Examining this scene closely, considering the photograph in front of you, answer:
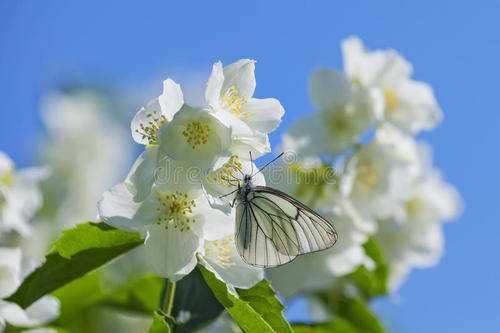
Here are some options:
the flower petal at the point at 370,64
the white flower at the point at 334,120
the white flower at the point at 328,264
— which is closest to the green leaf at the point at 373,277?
the white flower at the point at 328,264

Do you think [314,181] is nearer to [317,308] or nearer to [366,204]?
[366,204]

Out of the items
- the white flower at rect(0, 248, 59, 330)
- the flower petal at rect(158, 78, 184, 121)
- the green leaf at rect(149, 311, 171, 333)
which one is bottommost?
the white flower at rect(0, 248, 59, 330)

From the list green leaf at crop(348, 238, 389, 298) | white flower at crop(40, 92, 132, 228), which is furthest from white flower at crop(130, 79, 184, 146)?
white flower at crop(40, 92, 132, 228)

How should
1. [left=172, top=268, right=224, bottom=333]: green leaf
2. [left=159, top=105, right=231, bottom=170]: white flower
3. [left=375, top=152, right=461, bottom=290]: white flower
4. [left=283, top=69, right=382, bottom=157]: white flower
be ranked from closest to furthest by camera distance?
[left=159, top=105, right=231, bottom=170]: white flower < [left=172, top=268, right=224, bottom=333]: green leaf < [left=283, top=69, right=382, bottom=157]: white flower < [left=375, top=152, right=461, bottom=290]: white flower

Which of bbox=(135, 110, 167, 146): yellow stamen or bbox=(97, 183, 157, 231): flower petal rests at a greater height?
bbox=(135, 110, 167, 146): yellow stamen

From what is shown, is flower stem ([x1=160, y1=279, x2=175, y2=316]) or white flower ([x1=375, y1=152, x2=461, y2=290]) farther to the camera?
white flower ([x1=375, y1=152, x2=461, y2=290])

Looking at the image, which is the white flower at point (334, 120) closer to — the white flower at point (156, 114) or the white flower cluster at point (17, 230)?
the white flower cluster at point (17, 230)

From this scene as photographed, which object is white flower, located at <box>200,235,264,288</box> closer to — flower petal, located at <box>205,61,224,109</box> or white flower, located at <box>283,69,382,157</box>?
flower petal, located at <box>205,61,224,109</box>

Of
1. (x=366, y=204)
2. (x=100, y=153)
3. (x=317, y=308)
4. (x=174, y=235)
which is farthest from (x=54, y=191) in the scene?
(x=174, y=235)

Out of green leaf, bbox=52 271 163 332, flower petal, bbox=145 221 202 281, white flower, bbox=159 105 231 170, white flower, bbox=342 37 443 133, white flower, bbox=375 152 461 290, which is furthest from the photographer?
white flower, bbox=375 152 461 290

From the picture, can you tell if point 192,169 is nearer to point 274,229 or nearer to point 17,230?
point 274,229
